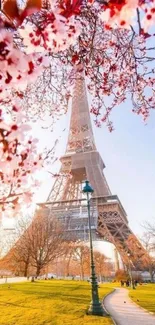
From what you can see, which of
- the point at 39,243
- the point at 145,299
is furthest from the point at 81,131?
the point at 145,299

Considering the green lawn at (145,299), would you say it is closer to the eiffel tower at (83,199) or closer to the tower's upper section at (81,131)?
the eiffel tower at (83,199)

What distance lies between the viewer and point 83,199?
3569 cm

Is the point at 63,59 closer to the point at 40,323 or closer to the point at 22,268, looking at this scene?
the point at 40,323

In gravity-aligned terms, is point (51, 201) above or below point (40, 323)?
above

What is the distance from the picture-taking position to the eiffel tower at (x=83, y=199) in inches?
1325

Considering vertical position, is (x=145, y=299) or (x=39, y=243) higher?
(x=39, y=243)

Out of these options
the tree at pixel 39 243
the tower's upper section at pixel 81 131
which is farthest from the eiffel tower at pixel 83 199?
the tree at pixel 39 243

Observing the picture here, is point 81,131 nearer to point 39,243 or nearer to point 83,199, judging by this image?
point 83,199

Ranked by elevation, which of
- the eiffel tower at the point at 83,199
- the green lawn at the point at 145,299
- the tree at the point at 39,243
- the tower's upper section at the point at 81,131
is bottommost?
the green lawn at the point at 145,299

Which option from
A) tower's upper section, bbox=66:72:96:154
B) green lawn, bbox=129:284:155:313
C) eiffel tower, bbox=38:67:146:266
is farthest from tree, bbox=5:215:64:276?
green lawn, bbox=129:284:155:313

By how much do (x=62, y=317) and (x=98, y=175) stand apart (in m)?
26.9

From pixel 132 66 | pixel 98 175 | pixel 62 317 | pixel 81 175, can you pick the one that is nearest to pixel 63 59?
pixel 132 66

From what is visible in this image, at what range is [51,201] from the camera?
3481 centimetres

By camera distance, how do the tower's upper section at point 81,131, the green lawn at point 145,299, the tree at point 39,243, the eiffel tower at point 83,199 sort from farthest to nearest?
the tower's upper section at point 81,131 < the eiffel tower at point 83,199 < the tree at point 39,243 < the green lawn at point 145,299
